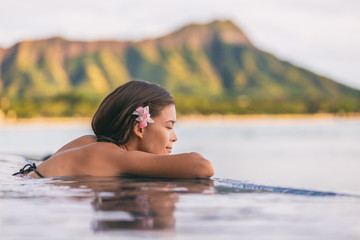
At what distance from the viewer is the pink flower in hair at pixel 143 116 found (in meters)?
4.15

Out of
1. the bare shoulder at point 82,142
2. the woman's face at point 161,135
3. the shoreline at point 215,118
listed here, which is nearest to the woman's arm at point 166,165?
the woman's face at point 161,135

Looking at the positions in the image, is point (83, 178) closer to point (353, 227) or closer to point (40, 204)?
point (40, 204)

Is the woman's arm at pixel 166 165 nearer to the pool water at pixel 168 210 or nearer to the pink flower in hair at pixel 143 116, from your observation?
the pool water at pixel 168 210

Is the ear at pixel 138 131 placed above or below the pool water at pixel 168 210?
above

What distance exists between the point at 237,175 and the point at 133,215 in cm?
2895

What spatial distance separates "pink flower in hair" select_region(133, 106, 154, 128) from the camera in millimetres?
4148

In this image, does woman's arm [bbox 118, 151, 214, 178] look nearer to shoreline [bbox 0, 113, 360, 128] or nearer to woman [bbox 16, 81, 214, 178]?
woman [bbox 16, 81, 214, 178]

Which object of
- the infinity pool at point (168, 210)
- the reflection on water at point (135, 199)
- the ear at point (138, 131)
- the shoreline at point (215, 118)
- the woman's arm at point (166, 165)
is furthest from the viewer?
the shoreline at point (215, 118)

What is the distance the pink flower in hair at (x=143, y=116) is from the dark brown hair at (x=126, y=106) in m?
0.06

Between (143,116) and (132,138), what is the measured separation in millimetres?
239

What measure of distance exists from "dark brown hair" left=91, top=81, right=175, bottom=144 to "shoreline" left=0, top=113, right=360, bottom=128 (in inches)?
4778

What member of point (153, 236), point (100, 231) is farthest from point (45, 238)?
point (153, 236)

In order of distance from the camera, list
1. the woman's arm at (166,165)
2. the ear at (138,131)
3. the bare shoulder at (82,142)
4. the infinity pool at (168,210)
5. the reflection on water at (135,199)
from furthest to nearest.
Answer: the bare shoulder at (82,142)
the ear at (138,131)
the woman's arm at (166,165)
the reflection on water at (135,199)
the infinity pool at (168,210)

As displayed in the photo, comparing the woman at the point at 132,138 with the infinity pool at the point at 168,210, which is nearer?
the infinity pool at the point at 168,210
